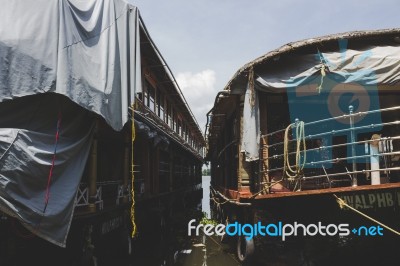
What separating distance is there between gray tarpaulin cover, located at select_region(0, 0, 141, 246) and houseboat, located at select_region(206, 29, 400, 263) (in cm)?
306

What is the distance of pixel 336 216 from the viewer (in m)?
6.71

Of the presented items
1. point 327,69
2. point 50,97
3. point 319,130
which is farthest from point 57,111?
point 319,130

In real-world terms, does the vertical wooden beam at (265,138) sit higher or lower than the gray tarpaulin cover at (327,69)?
lower

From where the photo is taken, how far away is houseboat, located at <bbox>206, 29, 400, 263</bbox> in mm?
6305

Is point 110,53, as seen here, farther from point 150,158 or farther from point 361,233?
point 150,158

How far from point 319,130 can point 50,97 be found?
6736 millimetres

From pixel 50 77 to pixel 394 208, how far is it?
644cm

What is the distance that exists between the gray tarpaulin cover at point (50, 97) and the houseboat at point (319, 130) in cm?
306

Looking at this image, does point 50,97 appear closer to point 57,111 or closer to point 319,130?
point 57,111

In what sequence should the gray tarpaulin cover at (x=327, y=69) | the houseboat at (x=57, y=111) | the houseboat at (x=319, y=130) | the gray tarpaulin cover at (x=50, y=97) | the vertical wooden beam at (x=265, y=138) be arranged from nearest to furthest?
the gray tarpaulin cover at (x=50, y=97), the houseboat at (x=57, y=111), the houseboat at (x=319, y=130), the gray tarpaulin cover at (x=327, y=69), the vertical wooden beam at (x=265, y=138)

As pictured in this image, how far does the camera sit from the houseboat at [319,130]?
6305 millimetres

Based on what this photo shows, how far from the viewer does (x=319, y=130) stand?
31.6 feet

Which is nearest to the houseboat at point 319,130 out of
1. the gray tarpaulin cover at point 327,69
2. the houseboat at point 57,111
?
the gray tarpaulin cover at point 327,69

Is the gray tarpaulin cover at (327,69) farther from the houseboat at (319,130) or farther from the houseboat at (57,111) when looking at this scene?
the houseboat at (57,111)
